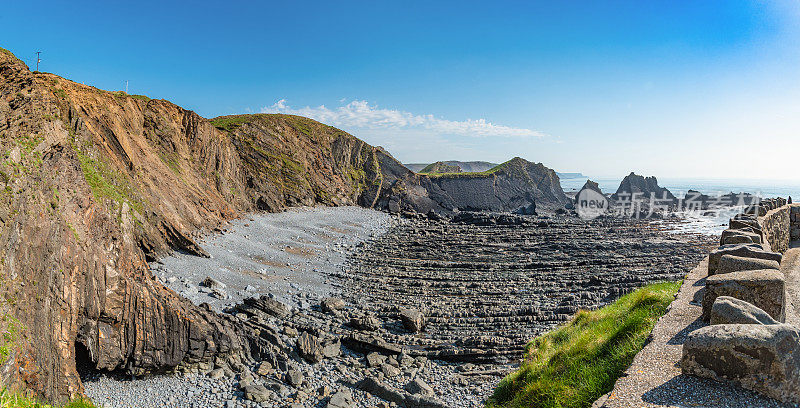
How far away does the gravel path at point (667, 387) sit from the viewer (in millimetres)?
3770

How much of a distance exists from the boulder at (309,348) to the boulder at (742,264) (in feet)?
42.2

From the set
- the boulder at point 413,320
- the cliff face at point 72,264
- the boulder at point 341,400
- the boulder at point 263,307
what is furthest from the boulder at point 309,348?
the boulder at point 413,320

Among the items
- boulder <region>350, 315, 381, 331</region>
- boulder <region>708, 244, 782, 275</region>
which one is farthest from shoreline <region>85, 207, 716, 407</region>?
boulder <region>708, 244, 782, 275</region>

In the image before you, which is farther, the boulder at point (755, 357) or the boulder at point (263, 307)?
the boulder at point (263, 307)

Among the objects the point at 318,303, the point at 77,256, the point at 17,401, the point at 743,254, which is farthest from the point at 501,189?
the point at 17,401

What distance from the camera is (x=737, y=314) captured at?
4.52 metres

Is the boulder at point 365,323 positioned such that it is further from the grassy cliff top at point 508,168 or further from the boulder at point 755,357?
the grassy cliff top at point 508,168

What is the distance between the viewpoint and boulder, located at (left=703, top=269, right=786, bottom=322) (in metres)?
5.22

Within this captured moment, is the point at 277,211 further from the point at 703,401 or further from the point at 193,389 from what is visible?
the point at 703,401

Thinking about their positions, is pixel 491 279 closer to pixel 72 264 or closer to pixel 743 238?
pixel 743 238

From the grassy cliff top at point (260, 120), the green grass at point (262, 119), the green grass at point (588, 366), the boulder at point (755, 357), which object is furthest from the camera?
the grassy cliff top at point (260, 120)

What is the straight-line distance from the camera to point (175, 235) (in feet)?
81.4

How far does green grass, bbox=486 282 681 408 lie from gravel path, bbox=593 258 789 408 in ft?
2.07

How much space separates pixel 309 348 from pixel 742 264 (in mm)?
13346
